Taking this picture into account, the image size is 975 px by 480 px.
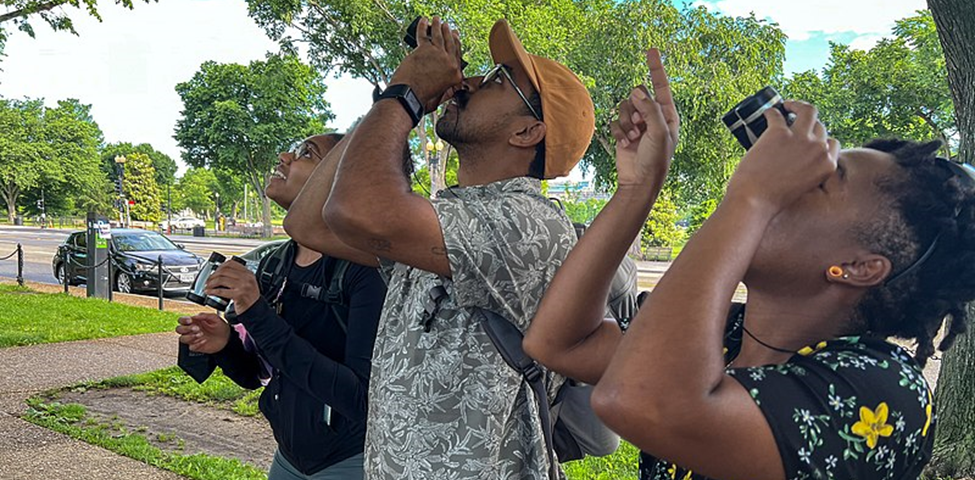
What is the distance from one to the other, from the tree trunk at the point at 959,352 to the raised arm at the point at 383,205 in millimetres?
4014

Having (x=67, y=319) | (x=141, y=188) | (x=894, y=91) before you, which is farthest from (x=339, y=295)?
(x=141, y=188)

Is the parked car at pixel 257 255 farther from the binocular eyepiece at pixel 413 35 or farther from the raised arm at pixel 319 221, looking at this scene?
the binocular eyepiece at pixel 413 35

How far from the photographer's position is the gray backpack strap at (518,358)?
154cm

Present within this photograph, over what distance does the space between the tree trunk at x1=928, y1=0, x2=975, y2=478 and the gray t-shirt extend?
375 centimetres

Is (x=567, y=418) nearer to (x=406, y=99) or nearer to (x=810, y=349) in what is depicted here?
(x=810, y=349)

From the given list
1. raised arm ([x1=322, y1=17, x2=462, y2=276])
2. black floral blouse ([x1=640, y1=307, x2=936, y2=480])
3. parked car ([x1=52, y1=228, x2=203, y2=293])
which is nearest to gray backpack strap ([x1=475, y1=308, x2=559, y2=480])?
raised arm ([x1=322, y1=17, x2=462, y2=276])

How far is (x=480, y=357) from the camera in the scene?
156cm

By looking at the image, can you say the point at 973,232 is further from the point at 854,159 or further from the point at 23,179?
the point at 23,179

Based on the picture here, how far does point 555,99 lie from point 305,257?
1.14 meters

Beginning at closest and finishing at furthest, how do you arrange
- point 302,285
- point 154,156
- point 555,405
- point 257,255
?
point 555,405, point 302,285, point 257,255, point 154,156

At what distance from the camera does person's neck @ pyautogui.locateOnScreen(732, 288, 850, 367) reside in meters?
1.21

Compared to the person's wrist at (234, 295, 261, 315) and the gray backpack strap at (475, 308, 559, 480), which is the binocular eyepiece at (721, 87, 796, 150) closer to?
the gray backpack strap at (475, 308, 559, 480)

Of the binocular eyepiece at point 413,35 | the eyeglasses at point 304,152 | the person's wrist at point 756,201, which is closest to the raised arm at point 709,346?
the person's wrist at point 756,201

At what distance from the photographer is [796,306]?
1.23m
